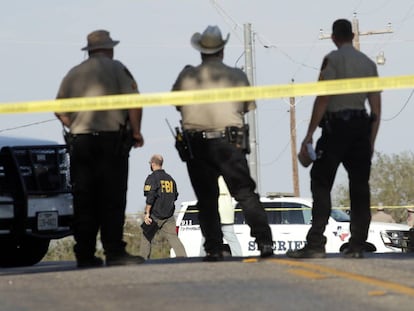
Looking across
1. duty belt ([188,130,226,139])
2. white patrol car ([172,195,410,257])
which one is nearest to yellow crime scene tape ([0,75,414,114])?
duty belt ([188,130,226,139])

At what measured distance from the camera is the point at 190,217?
2406 centimetres

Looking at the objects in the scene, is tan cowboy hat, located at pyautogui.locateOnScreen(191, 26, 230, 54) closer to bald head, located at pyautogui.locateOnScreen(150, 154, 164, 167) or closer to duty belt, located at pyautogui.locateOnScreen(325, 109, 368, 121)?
duty belt, located at pyautogui.locateOnScreen(325, 109, 368, 121)

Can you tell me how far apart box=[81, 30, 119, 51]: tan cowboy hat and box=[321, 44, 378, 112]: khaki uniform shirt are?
1.85 metres

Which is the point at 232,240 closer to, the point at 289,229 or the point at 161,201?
the point at 161,201

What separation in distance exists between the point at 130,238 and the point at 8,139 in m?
29.9

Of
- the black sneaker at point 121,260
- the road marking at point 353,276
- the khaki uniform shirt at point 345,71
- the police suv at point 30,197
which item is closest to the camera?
the road marking at point 353,276

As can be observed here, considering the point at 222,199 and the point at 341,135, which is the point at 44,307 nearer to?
the point at 341,135

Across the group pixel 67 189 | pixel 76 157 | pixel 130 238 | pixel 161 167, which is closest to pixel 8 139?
pixel 67 189

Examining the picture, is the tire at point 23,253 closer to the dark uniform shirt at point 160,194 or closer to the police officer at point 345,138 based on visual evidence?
the police officer at point 345,138

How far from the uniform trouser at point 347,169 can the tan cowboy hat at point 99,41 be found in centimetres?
199

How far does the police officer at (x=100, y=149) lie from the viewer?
36.7ft

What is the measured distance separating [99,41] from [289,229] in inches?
498

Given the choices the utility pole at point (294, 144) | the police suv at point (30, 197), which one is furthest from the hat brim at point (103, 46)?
the utility pole at point (294, 144)

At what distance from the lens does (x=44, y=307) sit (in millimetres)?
8141
